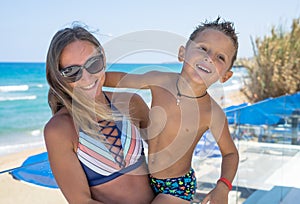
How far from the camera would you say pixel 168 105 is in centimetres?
174

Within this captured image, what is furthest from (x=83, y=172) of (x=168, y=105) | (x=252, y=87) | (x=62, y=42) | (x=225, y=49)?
(x=252, y=87)

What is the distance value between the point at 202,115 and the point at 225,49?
0.89ft

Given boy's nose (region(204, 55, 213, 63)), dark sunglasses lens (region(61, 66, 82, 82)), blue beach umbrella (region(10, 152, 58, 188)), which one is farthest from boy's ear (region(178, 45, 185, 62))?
blue beach umbrella (region(10, 152, 58, 188))

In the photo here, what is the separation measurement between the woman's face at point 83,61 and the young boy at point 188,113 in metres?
0.28

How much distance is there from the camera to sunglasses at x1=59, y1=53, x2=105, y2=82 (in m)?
1.31

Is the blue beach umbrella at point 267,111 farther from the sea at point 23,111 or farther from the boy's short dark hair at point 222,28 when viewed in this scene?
the sea at point 23,111

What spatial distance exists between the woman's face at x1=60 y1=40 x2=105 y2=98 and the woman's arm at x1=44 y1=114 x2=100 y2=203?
12cm

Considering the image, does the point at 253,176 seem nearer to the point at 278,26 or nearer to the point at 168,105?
the point at 168,105

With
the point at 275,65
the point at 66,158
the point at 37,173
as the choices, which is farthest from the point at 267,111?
the point at 275,65

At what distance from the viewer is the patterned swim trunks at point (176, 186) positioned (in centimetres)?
165

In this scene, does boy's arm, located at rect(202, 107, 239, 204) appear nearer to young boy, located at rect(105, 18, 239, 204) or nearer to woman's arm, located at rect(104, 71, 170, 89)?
A: young boy, located at rect(105, 18, 239, 204)

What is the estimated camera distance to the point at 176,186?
168 cm

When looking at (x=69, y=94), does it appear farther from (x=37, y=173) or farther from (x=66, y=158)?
(x=37, y=173)

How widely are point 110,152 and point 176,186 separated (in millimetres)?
424
